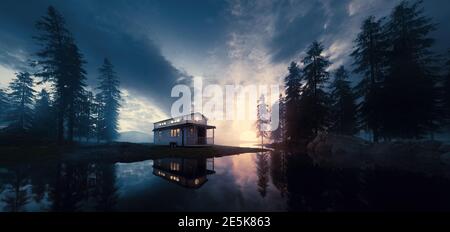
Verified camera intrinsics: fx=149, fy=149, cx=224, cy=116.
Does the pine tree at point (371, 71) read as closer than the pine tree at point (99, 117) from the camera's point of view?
Yes

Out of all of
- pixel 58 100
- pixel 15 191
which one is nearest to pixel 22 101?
pixel 58 100

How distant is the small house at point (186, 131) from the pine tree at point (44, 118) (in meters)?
23.8

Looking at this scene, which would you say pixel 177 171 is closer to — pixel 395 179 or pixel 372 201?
pixel 372 201

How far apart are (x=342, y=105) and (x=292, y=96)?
9558mm

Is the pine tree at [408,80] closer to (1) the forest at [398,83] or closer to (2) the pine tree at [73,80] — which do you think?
(1) the forest at [398,83]

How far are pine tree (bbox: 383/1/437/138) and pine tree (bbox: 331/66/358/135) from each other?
1143cm

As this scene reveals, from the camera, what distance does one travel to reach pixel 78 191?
20.0ft

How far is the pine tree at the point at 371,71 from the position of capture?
1802 centimetres

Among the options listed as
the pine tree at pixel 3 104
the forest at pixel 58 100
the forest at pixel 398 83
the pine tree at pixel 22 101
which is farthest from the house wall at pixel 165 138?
the pine tree at pixel 3 104

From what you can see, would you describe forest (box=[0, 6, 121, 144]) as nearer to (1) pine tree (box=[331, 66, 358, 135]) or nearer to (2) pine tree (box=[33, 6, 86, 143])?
(2) pine tree (box=[33, 6, 86, 143])

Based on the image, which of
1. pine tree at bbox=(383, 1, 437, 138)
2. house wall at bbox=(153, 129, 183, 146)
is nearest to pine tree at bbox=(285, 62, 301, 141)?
pine tree at bbox=(383, 1, 437, 138)
